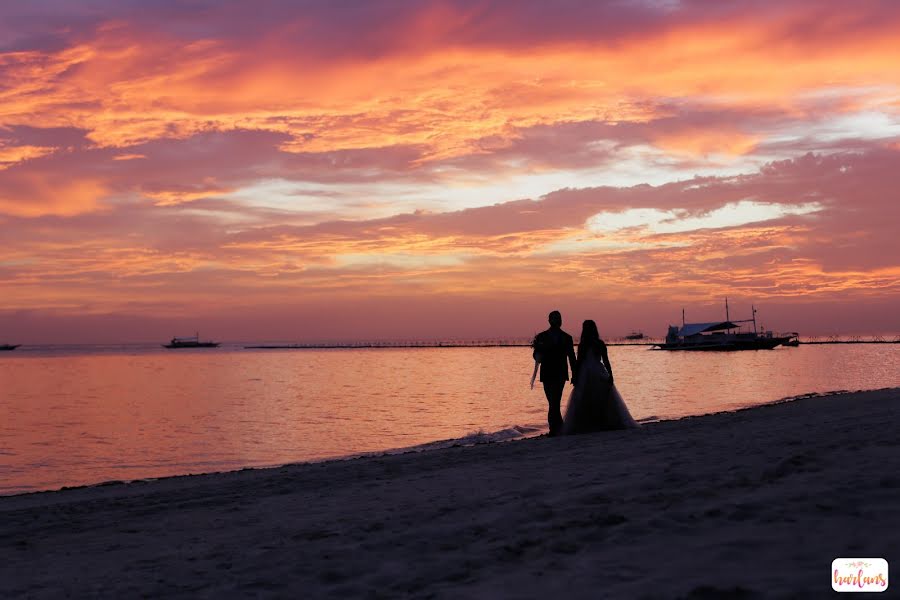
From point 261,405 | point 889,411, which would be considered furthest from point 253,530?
point 261,405

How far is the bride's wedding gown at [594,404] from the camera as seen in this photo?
51.3ft

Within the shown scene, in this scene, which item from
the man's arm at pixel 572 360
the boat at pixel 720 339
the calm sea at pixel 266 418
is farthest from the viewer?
the boat at pixel 720 339

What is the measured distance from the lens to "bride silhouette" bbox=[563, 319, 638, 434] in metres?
15.6

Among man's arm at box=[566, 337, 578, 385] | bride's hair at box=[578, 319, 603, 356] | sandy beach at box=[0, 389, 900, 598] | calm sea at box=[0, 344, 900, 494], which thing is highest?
bride's hair at box=[578, 319, 603, 356]

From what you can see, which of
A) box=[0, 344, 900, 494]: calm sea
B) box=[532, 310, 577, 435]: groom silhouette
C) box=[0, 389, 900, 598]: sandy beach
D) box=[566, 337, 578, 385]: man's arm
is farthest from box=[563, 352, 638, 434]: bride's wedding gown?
box=[0, 344, 900, 494]: calm sea

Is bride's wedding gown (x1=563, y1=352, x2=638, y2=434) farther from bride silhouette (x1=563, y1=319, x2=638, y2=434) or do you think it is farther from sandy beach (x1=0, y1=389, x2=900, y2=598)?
sandy beach (x1=0, y1=389, x2=900, y2=598)

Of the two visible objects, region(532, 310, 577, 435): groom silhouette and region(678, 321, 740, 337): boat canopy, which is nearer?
region(532, 310, 577, 435): groom silhouette

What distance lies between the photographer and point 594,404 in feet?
51.7

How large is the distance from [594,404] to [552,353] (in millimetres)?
1342

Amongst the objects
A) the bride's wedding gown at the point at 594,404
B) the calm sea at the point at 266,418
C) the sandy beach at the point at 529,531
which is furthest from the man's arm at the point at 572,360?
the calm sea at the point at 266,418

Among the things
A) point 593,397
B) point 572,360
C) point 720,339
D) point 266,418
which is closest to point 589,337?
point 572,360

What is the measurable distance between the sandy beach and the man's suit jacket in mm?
4547

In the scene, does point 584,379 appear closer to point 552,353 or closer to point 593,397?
point 593,397

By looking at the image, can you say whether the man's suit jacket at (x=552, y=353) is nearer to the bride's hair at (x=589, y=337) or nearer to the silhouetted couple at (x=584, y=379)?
the silhouetted couple at (x=584, y=379)
